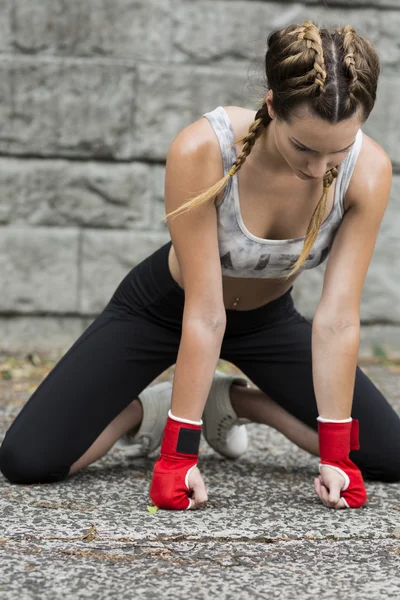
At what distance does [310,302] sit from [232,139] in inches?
94.7

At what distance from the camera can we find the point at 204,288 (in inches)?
97.7

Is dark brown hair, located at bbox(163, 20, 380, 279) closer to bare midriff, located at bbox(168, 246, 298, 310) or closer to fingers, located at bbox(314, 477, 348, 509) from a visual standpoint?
bare midriff, located at bbox(168, 246, 298, 310)

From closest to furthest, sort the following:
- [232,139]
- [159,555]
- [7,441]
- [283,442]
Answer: [159,555]
[232,139]
[7,441]
[283,442]

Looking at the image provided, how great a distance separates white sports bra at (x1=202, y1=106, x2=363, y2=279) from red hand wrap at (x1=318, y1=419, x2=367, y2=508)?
1.52 feet

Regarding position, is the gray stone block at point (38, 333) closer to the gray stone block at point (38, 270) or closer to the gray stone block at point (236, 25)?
the gray stone block at point (38, 270)

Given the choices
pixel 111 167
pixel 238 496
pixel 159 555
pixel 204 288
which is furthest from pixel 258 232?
pixel 111 167

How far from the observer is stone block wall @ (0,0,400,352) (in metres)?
4.51

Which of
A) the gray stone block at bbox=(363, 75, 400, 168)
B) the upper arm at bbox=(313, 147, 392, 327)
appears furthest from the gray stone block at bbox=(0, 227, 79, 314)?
the upper arm at bbox=(313, 147, 392, 327)

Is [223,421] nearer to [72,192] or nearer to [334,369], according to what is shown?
[334,369]

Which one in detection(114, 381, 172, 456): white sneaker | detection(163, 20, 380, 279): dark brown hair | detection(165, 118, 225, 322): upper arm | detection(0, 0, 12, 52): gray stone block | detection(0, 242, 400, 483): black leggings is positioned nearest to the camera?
detection(163, 20, 380, 279): dark brown hair

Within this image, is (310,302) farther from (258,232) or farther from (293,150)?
(293,150)

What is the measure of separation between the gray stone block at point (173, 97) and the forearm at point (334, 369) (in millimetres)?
2265

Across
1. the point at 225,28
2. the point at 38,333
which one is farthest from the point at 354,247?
the point at 38,333

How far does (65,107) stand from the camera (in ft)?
14.9
